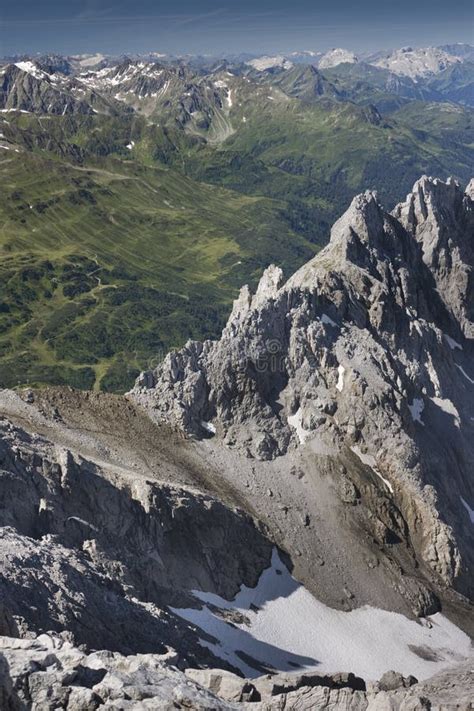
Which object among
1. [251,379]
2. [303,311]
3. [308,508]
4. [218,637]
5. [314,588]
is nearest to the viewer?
[218,637]

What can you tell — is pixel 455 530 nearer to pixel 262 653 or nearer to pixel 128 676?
pixel 262 653

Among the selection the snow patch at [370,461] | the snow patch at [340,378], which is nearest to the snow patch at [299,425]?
the snow patch at [340,378]

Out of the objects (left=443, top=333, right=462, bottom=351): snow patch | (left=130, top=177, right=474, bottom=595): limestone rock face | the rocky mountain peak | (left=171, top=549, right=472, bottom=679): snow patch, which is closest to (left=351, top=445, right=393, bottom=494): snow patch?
(left=130, top=177, right=474, bottom=595): limestone rock face

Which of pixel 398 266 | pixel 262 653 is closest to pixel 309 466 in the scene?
pixel 262 653

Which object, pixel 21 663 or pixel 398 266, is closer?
pixel 21 663

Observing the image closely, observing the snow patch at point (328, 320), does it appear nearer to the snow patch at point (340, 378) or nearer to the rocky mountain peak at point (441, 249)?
the snow patch at point (340, 378)

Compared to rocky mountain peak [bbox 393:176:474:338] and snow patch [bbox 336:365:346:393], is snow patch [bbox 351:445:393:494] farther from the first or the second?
rocky mountain peak [bbox 393:176:474:338]
